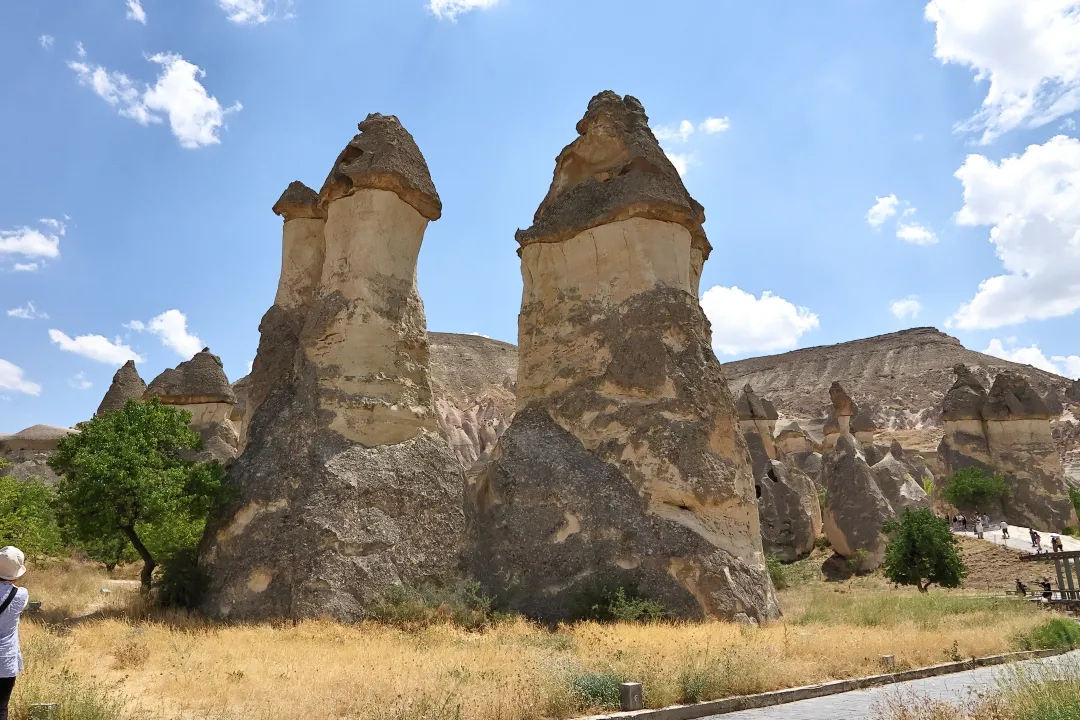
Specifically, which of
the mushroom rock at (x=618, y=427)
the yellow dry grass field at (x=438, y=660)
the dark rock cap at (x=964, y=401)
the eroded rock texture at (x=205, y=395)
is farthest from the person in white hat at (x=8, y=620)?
the dark rock cap at (x=964, y=401)

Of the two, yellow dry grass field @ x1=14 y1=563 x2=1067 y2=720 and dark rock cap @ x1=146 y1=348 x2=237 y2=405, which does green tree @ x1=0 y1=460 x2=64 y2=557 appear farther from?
dark rock cap @ x1=146 y1=348 x2=237 y2=405

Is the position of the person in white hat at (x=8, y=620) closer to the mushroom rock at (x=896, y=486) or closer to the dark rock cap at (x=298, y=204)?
the dark rock cap at (x=298, y=204)

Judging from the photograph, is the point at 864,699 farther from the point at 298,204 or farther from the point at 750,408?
the point at 750,408

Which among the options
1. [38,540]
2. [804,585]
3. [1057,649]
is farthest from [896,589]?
[38,540]

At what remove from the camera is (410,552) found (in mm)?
13273

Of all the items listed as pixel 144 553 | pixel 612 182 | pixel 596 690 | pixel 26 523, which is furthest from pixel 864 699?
pixel 26 523

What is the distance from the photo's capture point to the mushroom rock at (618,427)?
41.4ft

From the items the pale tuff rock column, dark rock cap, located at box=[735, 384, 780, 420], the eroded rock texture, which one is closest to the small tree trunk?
the pale tuff rock column

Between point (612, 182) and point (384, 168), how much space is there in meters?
4.59

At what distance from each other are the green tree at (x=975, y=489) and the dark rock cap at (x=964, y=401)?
3.76 m

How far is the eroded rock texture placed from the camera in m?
26.0

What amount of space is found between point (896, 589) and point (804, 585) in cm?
284

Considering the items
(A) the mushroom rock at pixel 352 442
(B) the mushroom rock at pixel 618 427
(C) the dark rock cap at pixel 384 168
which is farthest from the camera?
(C) the dark rock cap at pixel 384 168

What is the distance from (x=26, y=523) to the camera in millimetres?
17906
